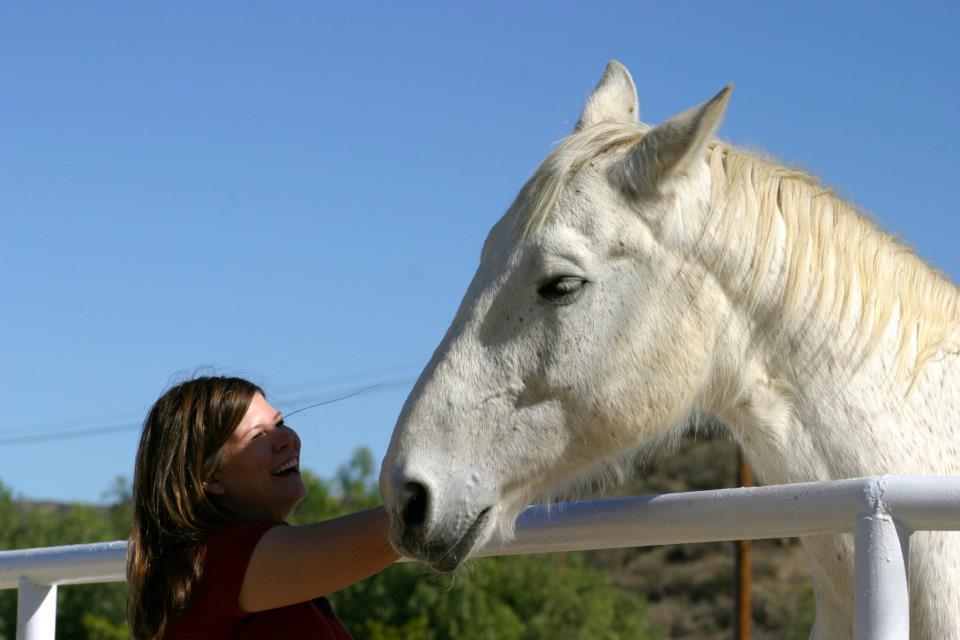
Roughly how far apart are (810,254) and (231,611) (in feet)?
5.31

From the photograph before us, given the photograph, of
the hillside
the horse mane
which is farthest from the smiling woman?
the hillside

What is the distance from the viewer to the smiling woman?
104 inches

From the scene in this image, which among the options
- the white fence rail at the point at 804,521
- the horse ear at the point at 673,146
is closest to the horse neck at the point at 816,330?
the horse ear at the point at 673,146

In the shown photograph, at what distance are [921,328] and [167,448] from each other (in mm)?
1853

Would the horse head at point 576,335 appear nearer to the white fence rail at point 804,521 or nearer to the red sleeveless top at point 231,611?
the white fence rail at point 804,521

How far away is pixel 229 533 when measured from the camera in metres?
2.77

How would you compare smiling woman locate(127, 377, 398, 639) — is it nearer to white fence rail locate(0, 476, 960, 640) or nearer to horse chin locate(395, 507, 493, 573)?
horse chin locate(395, 507, 493, 573)

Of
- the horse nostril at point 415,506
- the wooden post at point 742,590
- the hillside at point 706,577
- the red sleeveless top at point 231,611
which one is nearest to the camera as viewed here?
the horse nostril at point 415,506

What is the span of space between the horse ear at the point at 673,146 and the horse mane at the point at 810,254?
0.48 ft

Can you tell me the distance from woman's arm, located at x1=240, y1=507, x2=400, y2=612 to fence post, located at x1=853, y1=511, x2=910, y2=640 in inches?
46.4

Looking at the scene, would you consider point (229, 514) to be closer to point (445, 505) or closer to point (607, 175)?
point (445, 505)

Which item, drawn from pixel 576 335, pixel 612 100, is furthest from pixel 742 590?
pixel 576 335

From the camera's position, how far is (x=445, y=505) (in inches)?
102

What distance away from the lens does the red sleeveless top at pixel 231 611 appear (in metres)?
2.67
